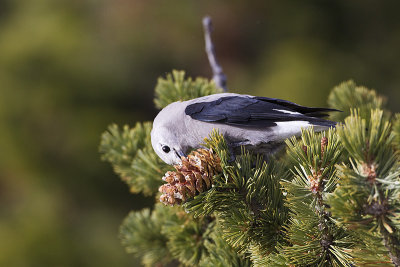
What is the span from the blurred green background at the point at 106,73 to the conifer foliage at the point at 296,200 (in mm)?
2319

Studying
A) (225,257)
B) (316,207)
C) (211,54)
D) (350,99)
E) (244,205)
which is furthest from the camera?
(211,54)

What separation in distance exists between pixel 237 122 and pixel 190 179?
451 millimetres

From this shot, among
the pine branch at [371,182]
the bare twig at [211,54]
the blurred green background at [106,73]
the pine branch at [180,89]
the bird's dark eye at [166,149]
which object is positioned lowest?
the pine branch at [371,182]

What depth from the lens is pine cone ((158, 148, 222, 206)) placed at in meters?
0.91

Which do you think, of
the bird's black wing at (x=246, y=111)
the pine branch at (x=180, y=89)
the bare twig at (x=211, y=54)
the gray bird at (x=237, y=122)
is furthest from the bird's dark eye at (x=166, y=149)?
the bare twig at (x=211, y=54)

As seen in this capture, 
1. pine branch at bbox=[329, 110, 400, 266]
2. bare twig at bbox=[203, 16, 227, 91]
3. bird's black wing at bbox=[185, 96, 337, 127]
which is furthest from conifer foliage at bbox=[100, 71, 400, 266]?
bare twig at bbox=[203, 16, 227, 91]

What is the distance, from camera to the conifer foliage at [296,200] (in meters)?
0.67

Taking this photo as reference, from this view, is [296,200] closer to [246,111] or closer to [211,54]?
[246,111]

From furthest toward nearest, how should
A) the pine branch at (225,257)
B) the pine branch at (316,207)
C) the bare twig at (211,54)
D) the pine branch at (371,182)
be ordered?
the bare twig at (211,54) → the pine branch at (225,257) → the pine branch at (316,207) → the pine branch at (371,182)

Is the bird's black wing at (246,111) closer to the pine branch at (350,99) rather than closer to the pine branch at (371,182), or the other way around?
the pine branch at (350,99)

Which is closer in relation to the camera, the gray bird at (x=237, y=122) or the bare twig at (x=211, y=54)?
the gray bird at (x=237, y=122)

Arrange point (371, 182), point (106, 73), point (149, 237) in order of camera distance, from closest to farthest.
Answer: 1. point (371, 182)
2. point (149, 237)
3. point (106, 73)

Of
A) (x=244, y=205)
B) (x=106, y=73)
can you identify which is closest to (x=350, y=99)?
(x=244, y=205)

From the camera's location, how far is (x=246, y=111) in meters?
1.31
